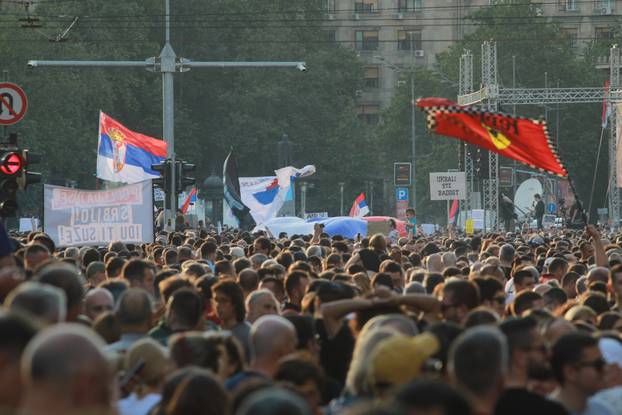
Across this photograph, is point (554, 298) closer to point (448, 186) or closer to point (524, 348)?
point (524, 348)

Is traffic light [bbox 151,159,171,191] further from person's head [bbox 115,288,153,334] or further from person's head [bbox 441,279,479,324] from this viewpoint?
person's head [bbox 115,288,153,334]

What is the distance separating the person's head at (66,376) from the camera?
198 inches

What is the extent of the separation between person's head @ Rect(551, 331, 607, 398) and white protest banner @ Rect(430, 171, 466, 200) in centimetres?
3519

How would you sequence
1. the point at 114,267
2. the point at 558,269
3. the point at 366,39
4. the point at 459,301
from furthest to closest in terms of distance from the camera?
1. the point at 366,39
2. the point at 558,269
3. the point at 114,267
4. the point at 459,301

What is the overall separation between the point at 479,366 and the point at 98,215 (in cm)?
1562

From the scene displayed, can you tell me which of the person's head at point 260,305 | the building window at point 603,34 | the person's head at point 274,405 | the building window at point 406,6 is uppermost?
the building window at point 406,6

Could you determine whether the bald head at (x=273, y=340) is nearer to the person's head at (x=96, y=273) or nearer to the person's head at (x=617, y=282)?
the person's head at (x=617, y=282)

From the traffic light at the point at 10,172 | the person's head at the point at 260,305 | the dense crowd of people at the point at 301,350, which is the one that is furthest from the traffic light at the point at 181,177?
the person's head at the point at 260,305

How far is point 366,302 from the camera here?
9547mm

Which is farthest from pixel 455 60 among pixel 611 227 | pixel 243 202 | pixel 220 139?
pixel 243 202

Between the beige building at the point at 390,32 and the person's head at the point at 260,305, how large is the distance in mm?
108303

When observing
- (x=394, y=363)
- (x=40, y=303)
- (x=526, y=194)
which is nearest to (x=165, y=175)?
(x=40, y=303)

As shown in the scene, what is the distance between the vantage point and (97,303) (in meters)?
10.9

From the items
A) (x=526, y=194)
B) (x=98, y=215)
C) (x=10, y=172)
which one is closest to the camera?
(x=10, y=172)
